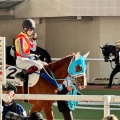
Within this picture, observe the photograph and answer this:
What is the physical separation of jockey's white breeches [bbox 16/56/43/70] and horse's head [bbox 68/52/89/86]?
521 mm

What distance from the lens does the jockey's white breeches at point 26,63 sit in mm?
10320

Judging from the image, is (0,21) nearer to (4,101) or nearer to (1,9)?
(1,9)

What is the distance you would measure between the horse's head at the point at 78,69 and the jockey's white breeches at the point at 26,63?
0.52 meters

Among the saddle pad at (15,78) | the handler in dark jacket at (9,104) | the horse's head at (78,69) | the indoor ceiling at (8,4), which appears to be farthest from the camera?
the indoor ceiling at (8,4)

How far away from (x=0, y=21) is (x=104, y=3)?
4.25m

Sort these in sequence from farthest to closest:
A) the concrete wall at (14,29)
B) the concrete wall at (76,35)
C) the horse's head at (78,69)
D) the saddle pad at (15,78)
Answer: the concrete wall at (14,29) < the concrete wall at (76,35) < the saddle pad at (15,78) < the horse's head at (78,69)

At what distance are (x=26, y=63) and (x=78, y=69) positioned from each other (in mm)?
903

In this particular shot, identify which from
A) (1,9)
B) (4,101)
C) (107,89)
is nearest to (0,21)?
(1,9)

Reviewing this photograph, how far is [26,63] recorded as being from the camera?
414 inches

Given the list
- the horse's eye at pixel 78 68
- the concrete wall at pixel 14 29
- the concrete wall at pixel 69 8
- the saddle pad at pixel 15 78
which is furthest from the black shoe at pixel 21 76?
the concrete wall at pixel 14 29

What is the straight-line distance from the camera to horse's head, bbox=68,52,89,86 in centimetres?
1025

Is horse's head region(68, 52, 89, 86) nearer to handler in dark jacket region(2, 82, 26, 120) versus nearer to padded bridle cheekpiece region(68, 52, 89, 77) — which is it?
padded bridle cheekpiece region(68, 52, 89, 77)

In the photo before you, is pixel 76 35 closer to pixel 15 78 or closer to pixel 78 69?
pixel 15 78

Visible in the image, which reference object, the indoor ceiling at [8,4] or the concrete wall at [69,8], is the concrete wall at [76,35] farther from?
the indoor ceiling at [8,4]
